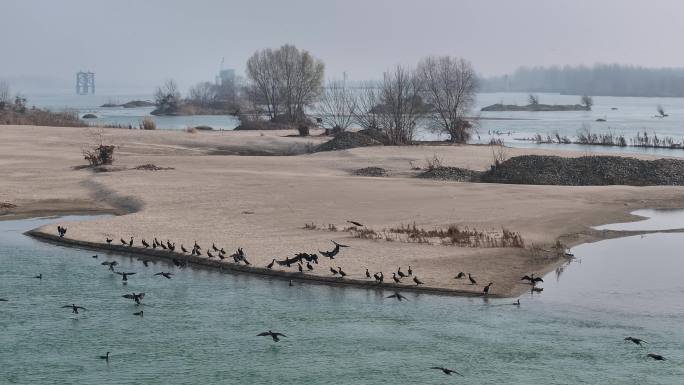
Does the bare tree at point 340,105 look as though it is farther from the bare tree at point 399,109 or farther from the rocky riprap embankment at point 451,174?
the rocky riprap embankment at point 451,174

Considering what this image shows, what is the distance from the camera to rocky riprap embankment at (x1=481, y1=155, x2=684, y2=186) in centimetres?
4997

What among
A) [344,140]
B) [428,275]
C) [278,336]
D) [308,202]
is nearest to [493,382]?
[278,336]

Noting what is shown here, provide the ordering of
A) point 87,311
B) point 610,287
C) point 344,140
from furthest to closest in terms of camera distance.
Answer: point 344,140 < point 610,287 < point 87,311

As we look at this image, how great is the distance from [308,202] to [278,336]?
19195mm

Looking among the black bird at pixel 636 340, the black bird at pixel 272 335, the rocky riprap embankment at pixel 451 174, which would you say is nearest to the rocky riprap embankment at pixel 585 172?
the rocky riprap embankment at pixel 451 174

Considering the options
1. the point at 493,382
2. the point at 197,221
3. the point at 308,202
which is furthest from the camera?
the point at 308,202

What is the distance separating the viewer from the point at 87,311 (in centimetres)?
2209

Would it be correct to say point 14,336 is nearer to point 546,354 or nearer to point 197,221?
point 546,354

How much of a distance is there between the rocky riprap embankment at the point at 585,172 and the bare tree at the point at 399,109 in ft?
68.2

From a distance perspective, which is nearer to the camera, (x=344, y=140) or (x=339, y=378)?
(x=339, y=378)

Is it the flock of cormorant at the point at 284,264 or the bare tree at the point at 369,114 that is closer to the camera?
the flock of cormorant at the point at 284,264

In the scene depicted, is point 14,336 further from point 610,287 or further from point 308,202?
point 308,202

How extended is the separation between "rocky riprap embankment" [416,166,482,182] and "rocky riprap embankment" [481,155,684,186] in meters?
0.74

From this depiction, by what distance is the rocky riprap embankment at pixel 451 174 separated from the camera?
51000mm
